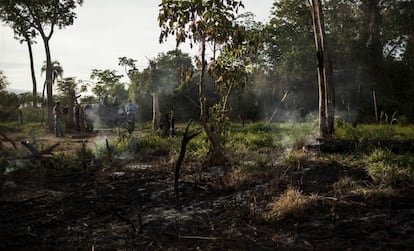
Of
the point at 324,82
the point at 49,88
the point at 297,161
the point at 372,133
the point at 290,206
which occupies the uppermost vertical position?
the point at 49,88

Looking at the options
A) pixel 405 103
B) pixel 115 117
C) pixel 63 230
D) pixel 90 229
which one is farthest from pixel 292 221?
pixel 405 103

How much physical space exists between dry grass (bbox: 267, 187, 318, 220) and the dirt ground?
64mm

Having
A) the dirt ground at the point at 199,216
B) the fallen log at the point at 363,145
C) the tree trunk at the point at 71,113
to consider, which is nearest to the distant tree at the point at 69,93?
the tree trunk at the point at 71,113

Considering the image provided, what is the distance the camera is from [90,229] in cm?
484

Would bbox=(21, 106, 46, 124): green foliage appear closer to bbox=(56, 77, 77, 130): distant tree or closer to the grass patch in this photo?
bbox=(56, 77, 77, 130): distant tree

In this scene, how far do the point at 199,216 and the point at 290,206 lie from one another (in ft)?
3.79

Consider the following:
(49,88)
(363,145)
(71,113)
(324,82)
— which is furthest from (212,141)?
(49,88)

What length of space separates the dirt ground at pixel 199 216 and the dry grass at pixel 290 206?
6 cm

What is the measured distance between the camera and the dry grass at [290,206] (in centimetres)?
509

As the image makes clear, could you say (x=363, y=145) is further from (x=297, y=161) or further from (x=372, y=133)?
(x=372, y=133)

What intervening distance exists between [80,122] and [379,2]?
15.6 metres

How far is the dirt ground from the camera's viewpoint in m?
4.39

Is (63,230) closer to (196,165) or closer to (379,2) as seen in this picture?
(196,165)

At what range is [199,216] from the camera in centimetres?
525
